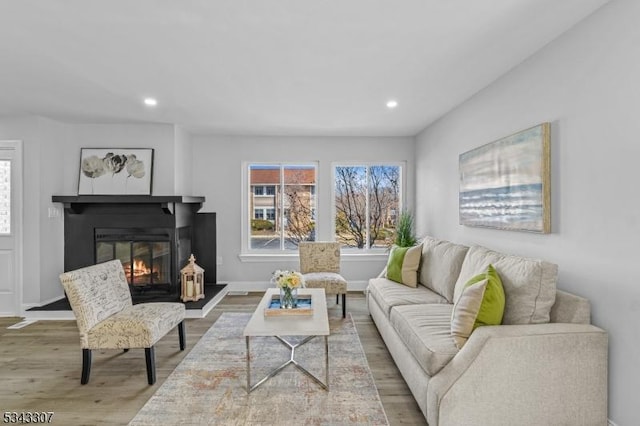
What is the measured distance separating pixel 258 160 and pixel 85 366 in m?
3.56

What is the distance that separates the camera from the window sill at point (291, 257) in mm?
5453

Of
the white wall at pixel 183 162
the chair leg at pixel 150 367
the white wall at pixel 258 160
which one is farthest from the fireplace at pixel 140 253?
the chair leg at pixel 150 367

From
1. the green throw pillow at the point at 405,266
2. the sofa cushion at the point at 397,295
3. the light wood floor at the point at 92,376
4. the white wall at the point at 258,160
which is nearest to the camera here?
the light wood floor at the point at 92,376

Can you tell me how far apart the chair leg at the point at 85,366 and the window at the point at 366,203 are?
11.9ft

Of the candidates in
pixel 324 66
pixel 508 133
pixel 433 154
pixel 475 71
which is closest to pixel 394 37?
pixel 324 66

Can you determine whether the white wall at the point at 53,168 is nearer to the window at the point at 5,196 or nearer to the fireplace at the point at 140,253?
the window at the point at 5,196

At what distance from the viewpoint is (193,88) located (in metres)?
3.33

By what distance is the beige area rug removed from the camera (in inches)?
86.8

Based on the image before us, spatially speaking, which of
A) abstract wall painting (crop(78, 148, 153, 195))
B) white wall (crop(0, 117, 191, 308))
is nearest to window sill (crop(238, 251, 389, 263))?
white wall (crop(0, 117, 191, 308))

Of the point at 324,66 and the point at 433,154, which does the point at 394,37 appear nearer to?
the point at 324,66

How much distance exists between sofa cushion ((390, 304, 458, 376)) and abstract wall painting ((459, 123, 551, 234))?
92 cm

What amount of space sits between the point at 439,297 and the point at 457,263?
0.37 m

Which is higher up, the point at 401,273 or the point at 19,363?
the point at 401,273

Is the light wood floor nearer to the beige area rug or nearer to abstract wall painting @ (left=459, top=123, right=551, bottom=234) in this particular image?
the beige area rug
